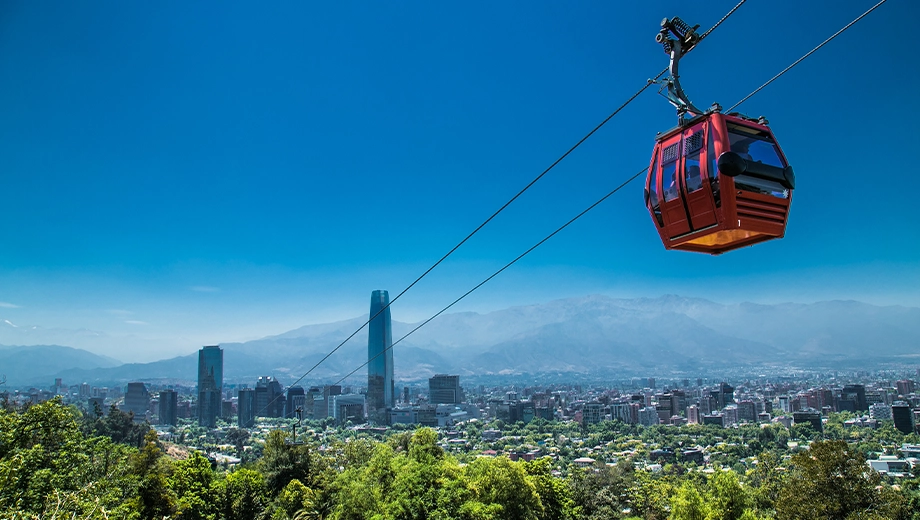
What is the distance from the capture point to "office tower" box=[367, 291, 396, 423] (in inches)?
3837

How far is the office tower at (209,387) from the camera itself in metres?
87.5

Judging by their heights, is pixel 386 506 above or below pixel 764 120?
below

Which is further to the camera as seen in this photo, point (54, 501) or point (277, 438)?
point (277, 438)

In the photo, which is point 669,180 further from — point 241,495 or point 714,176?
point 241,495

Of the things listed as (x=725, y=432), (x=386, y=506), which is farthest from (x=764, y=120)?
(x=725, y=432)

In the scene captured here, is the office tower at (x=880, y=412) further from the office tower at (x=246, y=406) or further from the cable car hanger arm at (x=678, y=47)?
the office tower at (x=246, y=406)

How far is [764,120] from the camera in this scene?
10.9ft

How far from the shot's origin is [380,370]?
117m

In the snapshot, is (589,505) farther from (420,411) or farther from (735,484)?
(420,411)

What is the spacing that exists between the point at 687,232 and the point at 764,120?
2.91 feet

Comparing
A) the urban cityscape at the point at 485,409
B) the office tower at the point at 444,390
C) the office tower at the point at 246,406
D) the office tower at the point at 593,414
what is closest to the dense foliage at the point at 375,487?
the urban cityscape at the point at 485,409

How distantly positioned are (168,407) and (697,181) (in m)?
101

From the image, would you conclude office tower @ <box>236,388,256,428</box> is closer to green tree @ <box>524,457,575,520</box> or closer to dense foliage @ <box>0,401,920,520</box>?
dense foliage @ <box>0,401,920,520</box>

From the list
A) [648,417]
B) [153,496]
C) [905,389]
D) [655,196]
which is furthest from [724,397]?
[655,196]
